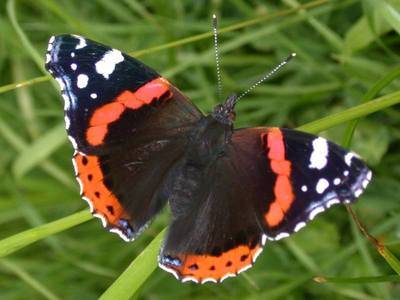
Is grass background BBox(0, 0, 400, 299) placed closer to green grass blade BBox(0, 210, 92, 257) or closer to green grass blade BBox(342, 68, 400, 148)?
green grass blade BBox(342, 68, 400, 148)

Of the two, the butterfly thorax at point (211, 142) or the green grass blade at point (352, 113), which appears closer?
the green grass blade at point (352, 113)

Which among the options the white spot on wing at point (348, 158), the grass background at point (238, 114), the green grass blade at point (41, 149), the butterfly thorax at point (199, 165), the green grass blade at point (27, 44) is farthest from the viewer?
the green grass blade at point (41, 149)

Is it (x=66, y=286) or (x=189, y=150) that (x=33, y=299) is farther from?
(x=189, y=150)

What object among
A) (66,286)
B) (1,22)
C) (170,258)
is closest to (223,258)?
(170,258)

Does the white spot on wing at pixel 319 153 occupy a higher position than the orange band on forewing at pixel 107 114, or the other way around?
the orange band on forewing at pixel 107 114

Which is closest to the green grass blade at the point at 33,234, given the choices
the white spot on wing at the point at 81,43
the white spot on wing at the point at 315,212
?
the white spot on wing at the point at 81,43

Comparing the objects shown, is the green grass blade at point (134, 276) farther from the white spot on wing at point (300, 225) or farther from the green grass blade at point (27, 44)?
the green grass blade at point (27, 44)
